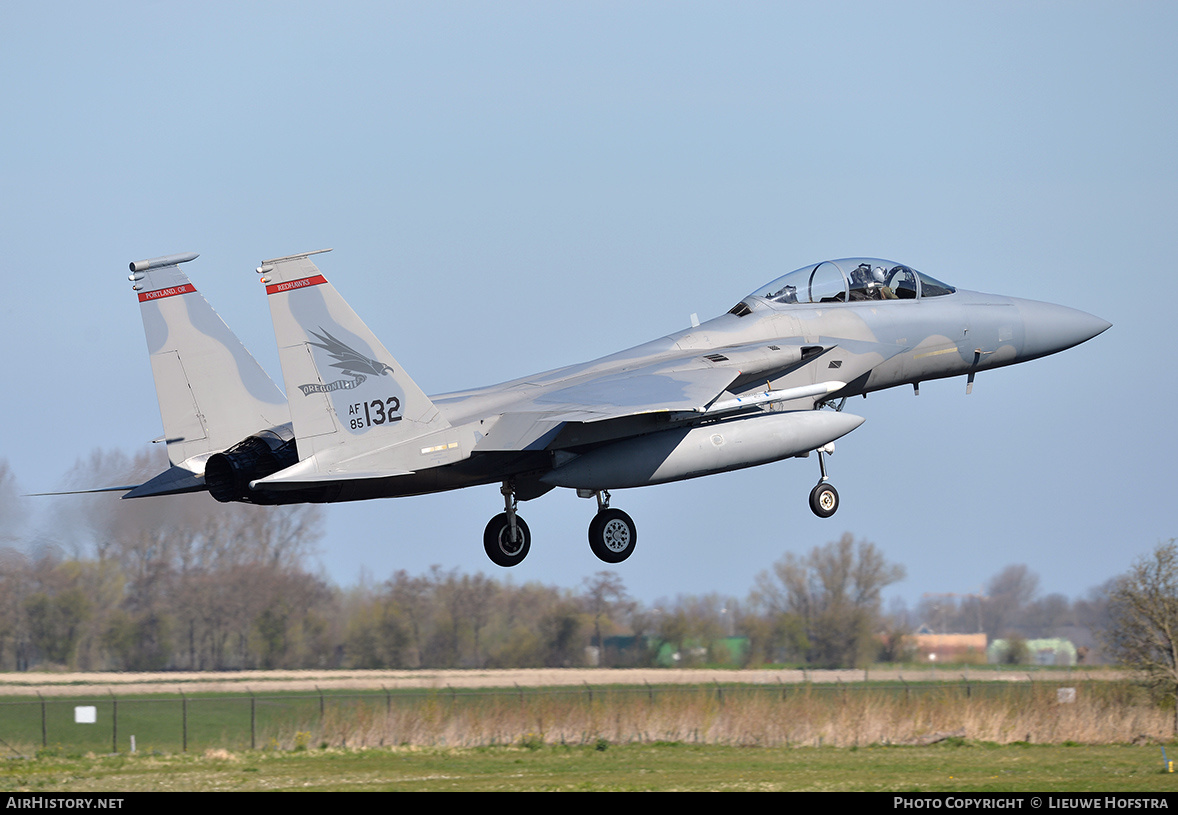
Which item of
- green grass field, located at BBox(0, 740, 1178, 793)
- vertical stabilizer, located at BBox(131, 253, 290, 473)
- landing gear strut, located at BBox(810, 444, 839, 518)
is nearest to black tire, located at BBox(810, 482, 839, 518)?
landing gear strut, located at BBox(810, 444, 839, 518)

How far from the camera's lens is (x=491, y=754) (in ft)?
113

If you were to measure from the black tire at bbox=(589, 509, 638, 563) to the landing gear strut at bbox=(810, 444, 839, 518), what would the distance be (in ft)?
8.69

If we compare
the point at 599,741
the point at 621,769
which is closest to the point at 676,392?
the point at 621,769

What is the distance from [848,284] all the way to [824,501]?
129 inches

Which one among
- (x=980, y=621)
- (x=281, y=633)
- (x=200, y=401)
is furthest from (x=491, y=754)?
(x=980, y=621)

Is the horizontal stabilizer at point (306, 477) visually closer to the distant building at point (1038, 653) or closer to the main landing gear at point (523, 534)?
the main landing gear at point (523, 534)

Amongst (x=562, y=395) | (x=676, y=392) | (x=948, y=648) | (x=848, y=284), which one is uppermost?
(x=848, y=284)

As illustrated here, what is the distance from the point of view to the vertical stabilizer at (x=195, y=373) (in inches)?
696

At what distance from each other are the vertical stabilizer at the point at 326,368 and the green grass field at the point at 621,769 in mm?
13696

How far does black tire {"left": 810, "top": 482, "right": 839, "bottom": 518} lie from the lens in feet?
60.5

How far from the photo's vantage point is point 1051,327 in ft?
67.8

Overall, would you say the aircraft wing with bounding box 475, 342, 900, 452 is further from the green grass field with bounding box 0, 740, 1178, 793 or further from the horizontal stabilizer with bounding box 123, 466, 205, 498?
the green grass field with bounding box 0, 740, 1178, 793

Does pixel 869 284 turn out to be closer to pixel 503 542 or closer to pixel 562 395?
pixel 562 395

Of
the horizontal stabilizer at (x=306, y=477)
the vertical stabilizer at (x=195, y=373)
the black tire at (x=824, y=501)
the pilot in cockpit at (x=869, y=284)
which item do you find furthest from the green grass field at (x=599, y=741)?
the horizontal stabilizer at (x=306, y=477)
